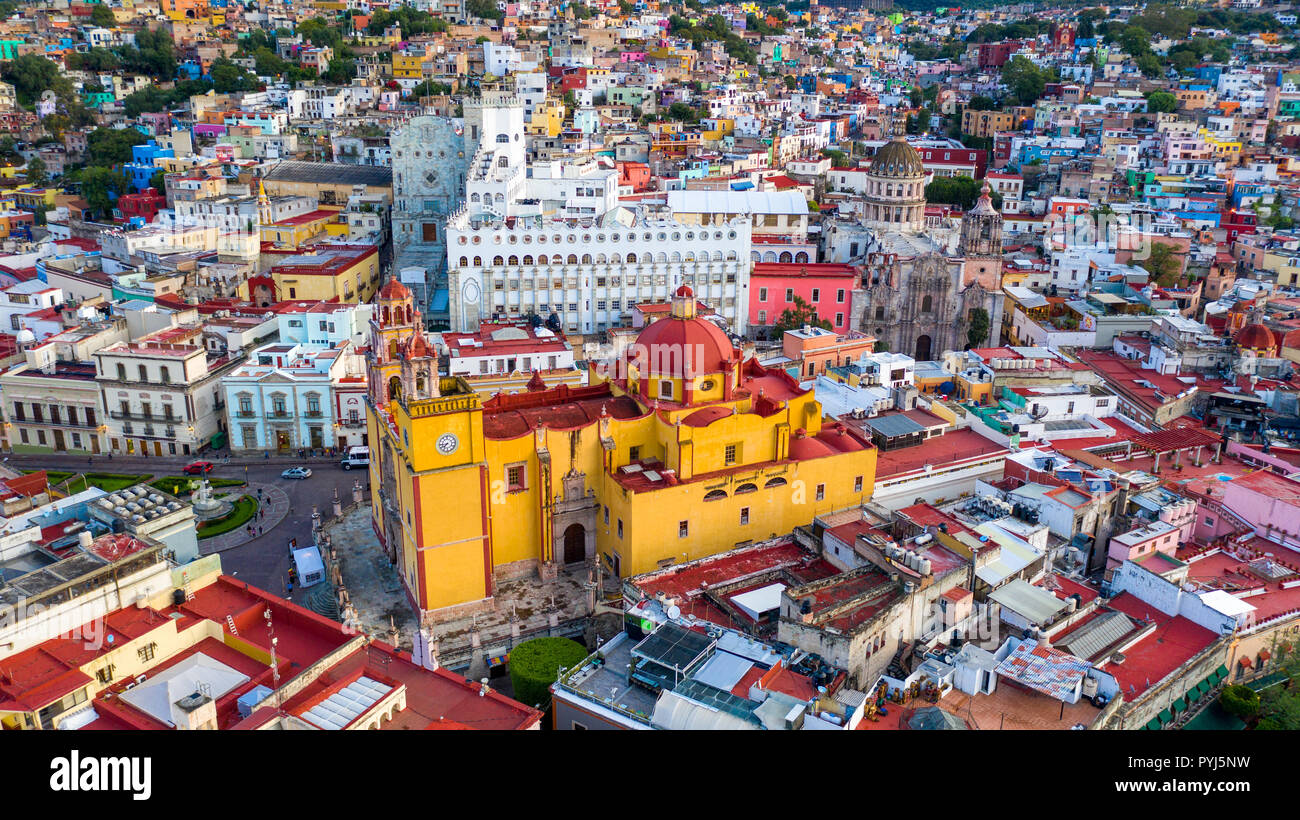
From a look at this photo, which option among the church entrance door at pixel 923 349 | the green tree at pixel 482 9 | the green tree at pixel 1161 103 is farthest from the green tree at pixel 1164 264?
the green tree at pixel 482 9

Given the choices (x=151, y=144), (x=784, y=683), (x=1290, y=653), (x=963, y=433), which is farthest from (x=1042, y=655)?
(x=151, y=144)

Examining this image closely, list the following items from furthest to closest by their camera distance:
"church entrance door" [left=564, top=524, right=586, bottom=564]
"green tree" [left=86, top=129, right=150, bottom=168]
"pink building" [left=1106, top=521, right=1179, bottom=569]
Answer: "green tree" [left=86, top=129, right=150, bottom=168]
"church entrance door" [left=564, top=524, right=586, bottom=564]
"pink building" [left=1106, top=521, right=1179, bottom=569]

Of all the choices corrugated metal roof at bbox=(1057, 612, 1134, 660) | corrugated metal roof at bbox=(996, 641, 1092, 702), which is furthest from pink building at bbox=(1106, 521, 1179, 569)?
corrugated metal roof at bbox=(996, 641, 1092, 702)

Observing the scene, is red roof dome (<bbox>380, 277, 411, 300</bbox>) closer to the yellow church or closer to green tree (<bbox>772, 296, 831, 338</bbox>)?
the yellow church

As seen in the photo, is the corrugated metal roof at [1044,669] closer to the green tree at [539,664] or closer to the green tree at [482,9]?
the green tree at [539,664]

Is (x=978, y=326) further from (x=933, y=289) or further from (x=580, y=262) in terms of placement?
(x=580, y=262)

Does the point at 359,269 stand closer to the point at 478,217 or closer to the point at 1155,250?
the point at 478,217
